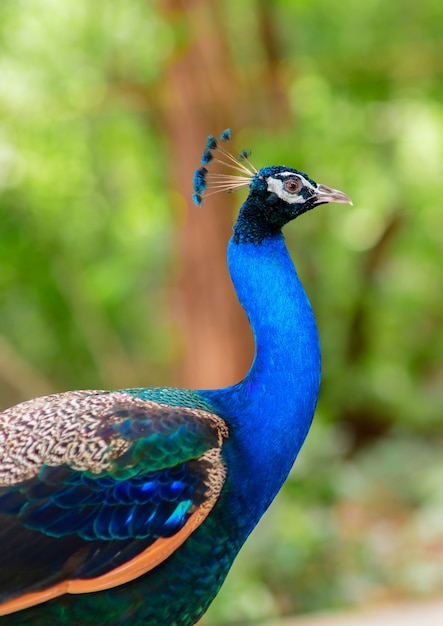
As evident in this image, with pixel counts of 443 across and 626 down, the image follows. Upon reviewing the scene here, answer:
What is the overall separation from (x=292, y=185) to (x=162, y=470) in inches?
28.2

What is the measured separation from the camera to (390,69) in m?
6.02

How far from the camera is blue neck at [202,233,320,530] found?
1.91m

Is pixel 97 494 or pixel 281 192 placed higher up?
pixel 281 192

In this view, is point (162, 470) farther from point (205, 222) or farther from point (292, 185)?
point (205, 222)

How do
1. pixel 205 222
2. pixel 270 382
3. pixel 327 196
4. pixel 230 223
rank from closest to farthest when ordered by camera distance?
pixel 270 382
pixel 327 196
pixel 205 222
pixel 230 223

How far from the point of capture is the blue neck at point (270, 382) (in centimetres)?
191

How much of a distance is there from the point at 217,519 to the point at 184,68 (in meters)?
4.34

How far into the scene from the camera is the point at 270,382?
1938 mm

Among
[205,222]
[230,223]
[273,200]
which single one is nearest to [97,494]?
[273,200]

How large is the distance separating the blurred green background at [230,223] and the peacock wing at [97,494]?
255 centimetres

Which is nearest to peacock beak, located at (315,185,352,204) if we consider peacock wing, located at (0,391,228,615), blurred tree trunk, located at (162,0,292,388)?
peacock wing, located at (0,391,228,615)

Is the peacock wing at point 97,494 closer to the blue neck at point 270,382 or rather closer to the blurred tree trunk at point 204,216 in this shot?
the blue neck at point 270,382

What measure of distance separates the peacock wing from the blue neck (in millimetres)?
89

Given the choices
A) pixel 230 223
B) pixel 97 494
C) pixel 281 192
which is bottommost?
pixel 97 494
